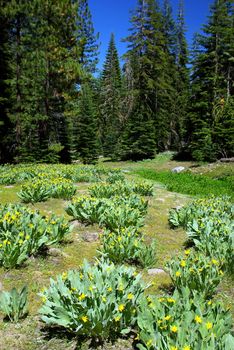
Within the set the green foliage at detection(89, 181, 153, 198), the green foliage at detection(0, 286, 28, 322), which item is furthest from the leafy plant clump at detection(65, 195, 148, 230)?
the green foliage at detection(0, 286, 28, 322)

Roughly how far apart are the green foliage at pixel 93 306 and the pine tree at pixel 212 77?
23099 mm

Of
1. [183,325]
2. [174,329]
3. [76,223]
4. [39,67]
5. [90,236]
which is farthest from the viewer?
[39,67]

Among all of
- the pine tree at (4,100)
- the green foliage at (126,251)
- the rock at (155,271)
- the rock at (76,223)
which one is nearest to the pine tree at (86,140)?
the pine tree at (4,100)

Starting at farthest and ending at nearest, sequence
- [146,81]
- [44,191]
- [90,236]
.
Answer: [146,81]
[44,191]
[90,236]

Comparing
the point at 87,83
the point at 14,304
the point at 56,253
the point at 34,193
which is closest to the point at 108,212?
the point at 56,253

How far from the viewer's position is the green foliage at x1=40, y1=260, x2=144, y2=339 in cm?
303

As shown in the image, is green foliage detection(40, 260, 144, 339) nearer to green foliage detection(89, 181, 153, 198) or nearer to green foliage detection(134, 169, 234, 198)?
green foliage detection(89, 181, 153, 198)

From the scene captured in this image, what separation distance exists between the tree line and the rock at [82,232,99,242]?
16794mm

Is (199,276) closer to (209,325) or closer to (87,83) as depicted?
(209,325)

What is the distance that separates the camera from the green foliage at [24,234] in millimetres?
4359

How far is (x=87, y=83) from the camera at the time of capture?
29.3 meters

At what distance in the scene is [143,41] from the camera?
32.5m

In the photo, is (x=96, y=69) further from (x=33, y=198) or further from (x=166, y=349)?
(x=166, y=349)

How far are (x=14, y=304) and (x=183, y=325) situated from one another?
1.68m
